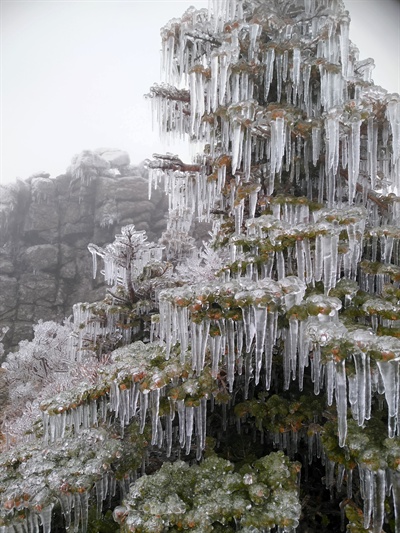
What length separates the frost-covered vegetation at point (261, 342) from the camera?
1.86 metres

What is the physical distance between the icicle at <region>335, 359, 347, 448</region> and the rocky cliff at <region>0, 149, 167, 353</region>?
18.9 metres

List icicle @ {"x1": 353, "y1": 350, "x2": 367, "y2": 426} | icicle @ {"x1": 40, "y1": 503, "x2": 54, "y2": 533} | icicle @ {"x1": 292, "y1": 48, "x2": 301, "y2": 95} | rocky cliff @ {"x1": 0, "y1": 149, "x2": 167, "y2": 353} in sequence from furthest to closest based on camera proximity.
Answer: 1. rocky cliff @ {"x1": 0, "y1": 149, "x2": 167, "y2": 353}
2. icicle @ {"x1": 292, "y1": 48, "x2": 301, "y2": 95}
3. icicle @ {"x1": 40, "y1": 503, "x2": 54, "y2": 533}
4. icicle @ {"x1": 353, "y1": 350, "x2": 367, "y2": 426}

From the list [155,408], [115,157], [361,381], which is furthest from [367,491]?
[115,157]

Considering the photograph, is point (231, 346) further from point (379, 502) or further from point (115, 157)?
point (115, 157)

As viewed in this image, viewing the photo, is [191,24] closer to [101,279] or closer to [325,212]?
[325,212]

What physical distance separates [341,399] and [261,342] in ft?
1.70

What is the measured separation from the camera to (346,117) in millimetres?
2627

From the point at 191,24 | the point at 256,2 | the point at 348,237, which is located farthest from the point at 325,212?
the point at 256,2

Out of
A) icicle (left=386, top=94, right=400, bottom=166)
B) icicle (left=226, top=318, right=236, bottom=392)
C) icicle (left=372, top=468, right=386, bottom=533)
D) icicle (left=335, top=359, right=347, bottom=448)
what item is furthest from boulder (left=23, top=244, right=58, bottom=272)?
icicle (left=372, top=468, right=386, bottom=533)

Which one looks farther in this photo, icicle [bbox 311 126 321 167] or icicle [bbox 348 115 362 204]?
icicle [bbox 311 126 321 167]

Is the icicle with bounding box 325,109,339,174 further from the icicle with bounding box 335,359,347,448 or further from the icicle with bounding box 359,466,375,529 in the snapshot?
Result: the icicle with bounding box 359,466,375,529

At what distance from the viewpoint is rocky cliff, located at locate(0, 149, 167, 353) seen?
1961 centimetres

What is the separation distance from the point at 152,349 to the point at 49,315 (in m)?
18.0

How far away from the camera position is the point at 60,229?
22.2 metres
